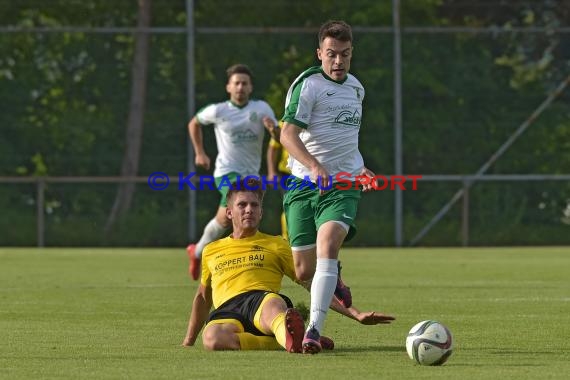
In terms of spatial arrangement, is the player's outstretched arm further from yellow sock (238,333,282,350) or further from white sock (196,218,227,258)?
white sock (196,218,227,258)

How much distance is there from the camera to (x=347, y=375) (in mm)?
6773

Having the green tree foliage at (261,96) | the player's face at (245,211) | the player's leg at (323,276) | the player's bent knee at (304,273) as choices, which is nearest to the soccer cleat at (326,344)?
the player's leg at (323,276)

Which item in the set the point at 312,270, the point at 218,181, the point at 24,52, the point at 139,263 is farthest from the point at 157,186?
the point at 312,270

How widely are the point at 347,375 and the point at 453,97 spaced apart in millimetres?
16573

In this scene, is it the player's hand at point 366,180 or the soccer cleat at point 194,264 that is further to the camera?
the soccer cleat at point 194,264

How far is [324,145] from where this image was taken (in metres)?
8.40

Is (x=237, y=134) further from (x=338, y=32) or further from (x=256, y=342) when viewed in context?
(x=256, y=342)

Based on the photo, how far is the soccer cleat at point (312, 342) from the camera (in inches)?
298

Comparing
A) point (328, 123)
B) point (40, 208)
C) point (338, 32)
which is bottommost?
point (40, 208)

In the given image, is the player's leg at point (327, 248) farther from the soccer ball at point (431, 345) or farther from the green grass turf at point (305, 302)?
the soccer ball at point (431, 345)

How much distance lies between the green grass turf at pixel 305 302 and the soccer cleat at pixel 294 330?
8 centimetres

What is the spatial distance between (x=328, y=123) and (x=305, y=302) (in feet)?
11.3

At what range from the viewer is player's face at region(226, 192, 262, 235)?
8297 millimetres

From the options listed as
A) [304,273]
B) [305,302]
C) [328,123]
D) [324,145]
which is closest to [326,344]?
[304,273]
